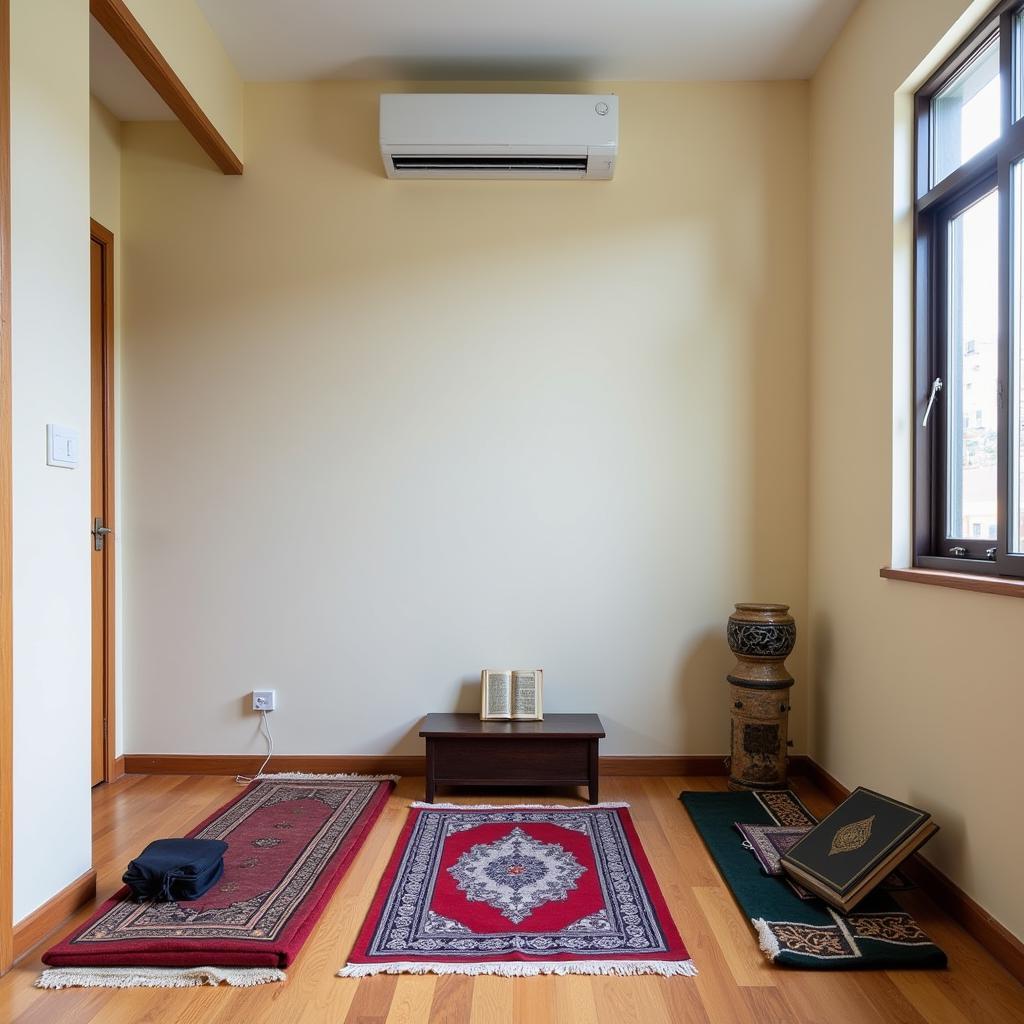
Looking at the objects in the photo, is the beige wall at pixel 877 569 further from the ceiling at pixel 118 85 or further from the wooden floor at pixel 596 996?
the ceiling at pixel 118 85

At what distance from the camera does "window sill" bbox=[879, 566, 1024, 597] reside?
203 cm

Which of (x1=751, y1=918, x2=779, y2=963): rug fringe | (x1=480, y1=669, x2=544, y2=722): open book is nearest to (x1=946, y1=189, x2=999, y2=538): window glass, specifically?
(x1=751, y1=918, x2=779, y2=963): rug fringe

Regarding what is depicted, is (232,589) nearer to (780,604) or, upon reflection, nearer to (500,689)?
(500,689)

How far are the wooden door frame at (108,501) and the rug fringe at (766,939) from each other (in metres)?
2.71

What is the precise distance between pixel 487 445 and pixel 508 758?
132cm

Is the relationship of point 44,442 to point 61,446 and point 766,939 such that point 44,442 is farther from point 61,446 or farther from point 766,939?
point 766,939

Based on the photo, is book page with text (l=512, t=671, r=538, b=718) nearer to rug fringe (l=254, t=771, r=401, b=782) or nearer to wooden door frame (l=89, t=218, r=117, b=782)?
rug fringe (l=254, t=771, r=401, b=782)

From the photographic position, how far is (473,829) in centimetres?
293

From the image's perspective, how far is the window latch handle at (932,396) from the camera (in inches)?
105

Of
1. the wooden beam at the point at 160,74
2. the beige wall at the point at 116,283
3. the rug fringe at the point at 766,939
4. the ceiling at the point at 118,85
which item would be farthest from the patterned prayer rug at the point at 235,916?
the ceiling at the point at 118,85

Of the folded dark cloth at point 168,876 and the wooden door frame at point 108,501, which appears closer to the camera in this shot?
the folded dark cloth at point 168,876

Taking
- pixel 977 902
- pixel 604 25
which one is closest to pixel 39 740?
pixel 977 902

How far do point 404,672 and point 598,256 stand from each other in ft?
6.61

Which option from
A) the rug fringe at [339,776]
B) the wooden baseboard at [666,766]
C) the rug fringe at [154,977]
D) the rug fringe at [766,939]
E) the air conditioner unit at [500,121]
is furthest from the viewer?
the wooden baseboard at [666,766]
